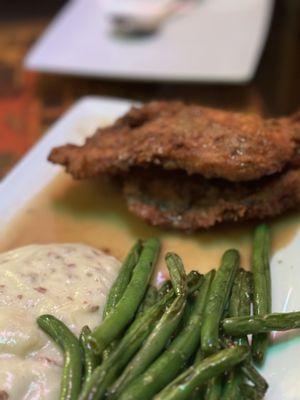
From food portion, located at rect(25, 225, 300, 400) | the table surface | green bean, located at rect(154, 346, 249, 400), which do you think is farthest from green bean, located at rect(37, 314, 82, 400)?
the table surface

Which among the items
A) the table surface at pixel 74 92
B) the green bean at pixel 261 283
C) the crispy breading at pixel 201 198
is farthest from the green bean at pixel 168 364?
the table surface at pixel 74 92

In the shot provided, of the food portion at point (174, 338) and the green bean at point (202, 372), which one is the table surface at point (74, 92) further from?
the green bean at point (202, 372)

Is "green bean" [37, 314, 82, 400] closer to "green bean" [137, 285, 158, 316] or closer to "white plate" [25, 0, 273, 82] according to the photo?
"green bean" [137, 285, 158, 316]

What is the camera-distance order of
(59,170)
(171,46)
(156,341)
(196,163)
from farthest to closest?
(171,46) → (59,170) → (196,163) → (156,341)

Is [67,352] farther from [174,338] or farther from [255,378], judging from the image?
[255,378]

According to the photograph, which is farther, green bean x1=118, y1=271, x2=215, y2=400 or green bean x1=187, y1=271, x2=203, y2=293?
green bean x1=187, y1=271, x2=203, y2=293

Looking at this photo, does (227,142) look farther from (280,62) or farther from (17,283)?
(280,62)

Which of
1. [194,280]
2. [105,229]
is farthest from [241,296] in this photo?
[105,229]
